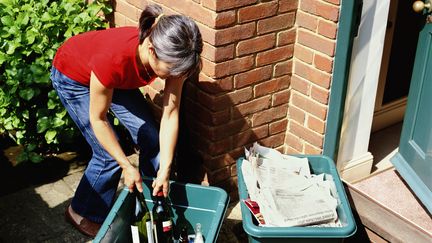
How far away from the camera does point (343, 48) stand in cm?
338

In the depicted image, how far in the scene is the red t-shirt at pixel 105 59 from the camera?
293cm

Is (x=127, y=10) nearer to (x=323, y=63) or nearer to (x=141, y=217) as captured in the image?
(x=323, y=63)

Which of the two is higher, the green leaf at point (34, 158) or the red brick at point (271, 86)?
the red brick at point (271, 86)

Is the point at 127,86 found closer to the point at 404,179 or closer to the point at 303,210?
the point at 303,210

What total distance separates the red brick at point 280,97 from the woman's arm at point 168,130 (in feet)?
2.76

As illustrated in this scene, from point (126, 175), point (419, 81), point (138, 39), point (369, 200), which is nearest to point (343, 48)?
point (419, 81)

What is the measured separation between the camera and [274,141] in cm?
401

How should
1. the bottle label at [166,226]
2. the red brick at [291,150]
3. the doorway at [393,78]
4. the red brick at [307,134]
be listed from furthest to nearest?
the doorway at [393,78] → the red brick at [291,150] → the red brick at [307,134] → the bottle label at [166,226]

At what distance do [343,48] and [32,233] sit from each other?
2.26 metres

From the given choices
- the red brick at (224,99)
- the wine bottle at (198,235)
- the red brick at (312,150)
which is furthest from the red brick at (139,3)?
the wine bottle at (198,235)

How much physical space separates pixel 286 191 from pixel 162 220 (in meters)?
0.72

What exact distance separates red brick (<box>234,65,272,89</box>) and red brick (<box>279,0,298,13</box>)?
1.21 ft

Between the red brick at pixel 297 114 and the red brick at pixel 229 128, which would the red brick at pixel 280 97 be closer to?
the red brick at pixel 297 114

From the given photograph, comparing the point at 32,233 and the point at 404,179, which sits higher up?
the point at 404,179
